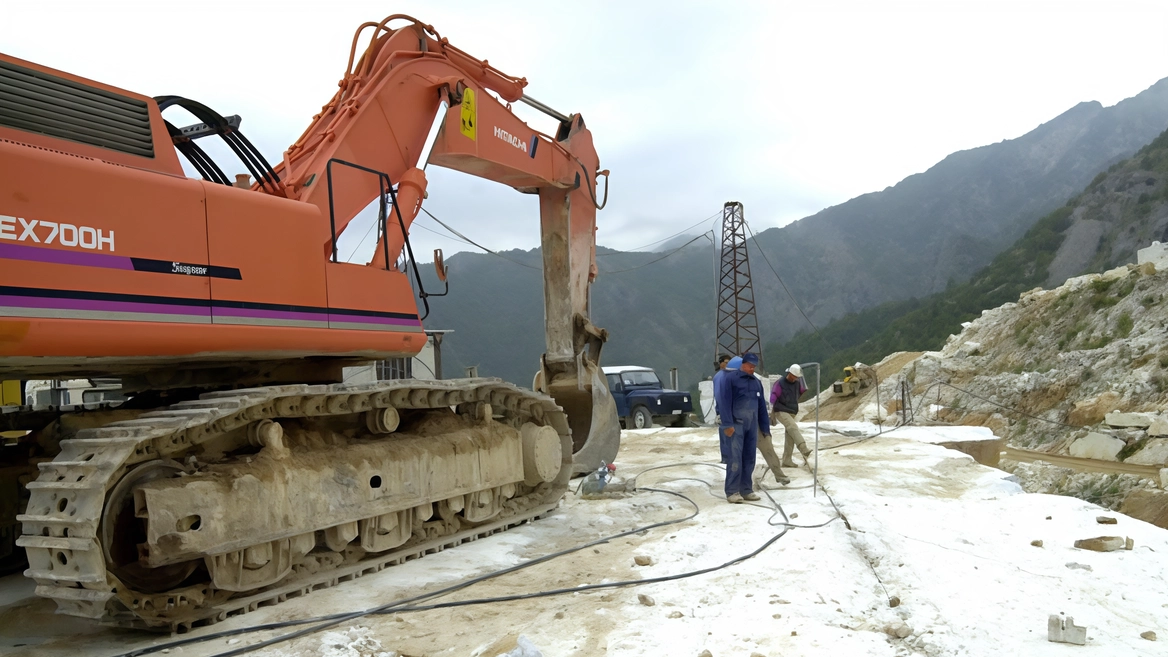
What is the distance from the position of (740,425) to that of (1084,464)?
15.9 metres

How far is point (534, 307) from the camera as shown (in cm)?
11138

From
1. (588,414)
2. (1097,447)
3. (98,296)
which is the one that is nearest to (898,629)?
(98,296)

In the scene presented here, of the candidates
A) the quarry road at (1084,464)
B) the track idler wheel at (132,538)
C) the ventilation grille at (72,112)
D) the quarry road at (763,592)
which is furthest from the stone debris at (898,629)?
the quarry road at (1084,464)

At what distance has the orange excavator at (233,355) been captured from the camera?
4086mm

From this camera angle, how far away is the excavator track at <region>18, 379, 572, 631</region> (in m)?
4.04

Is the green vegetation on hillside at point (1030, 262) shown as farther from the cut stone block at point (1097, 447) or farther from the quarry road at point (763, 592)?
the quarry road at point (763, 592)

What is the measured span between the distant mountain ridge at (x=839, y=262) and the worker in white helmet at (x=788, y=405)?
77.7 m


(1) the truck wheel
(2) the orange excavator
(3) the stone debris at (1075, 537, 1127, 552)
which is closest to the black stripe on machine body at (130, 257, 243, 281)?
(2) the orange excavator

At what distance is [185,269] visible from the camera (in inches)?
179

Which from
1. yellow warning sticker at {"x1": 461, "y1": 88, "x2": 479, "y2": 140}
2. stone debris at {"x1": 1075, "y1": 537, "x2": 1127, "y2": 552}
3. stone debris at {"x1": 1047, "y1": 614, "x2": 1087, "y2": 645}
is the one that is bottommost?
stone debris at {"x1": 1075, "y1": 537, "x2": 1127, "y2": 552}

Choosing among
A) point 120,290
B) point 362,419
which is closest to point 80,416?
point 362,419

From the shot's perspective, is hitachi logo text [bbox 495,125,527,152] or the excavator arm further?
hitachi logo text [bbox 495,125,527,152]

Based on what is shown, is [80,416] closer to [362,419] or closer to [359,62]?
[362,419]

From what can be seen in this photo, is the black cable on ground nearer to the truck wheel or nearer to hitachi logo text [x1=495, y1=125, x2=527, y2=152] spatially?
hitachi logo text [x1=495, y1=125, x2=527, y2=152]
